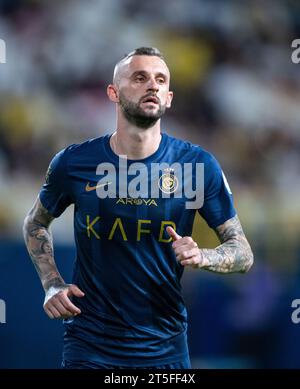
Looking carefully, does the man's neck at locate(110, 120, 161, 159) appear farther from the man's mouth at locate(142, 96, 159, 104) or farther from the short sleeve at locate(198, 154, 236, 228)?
the short sleeve at locate(198, 154, 236, 228)

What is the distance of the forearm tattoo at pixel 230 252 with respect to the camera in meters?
3.57

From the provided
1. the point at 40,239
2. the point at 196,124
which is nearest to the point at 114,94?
the point at 40,239

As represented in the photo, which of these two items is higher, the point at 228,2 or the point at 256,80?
the point at 228,2

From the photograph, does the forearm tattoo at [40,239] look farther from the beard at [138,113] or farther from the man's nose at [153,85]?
the man's nose at [153,85]

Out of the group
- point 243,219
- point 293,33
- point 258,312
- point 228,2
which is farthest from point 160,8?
point 258,312

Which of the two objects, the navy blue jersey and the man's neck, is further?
the man's neck

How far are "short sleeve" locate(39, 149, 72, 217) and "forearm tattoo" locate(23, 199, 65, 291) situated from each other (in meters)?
0.05

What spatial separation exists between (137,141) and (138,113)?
0.51 ft

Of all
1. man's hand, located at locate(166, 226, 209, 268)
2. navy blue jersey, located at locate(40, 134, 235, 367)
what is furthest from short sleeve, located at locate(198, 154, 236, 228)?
man's hand, located at locate(166, 226, 209, 268)

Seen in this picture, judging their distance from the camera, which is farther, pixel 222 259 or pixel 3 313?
pixel 3 313

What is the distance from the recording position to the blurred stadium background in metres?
5.81

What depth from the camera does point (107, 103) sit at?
6.52m

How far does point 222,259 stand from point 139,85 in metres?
0.95
